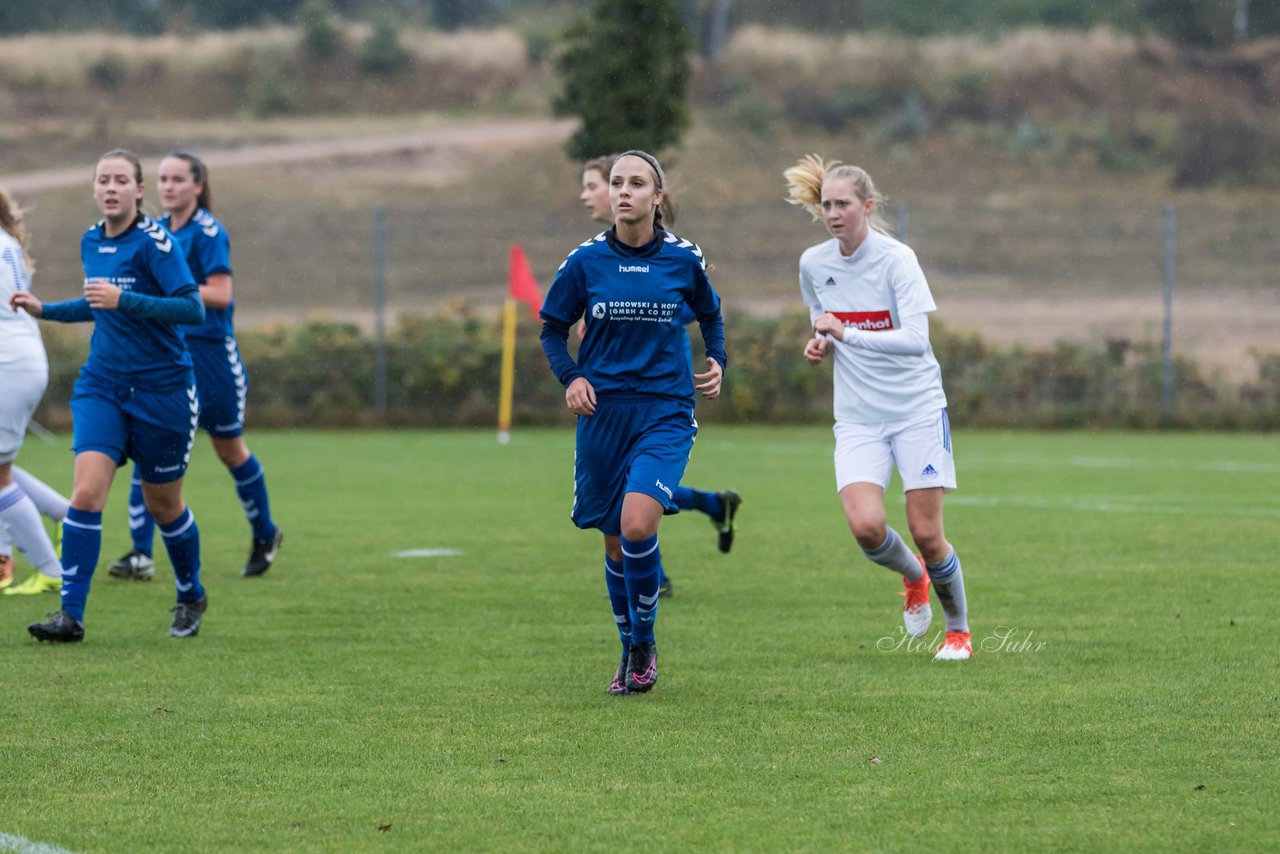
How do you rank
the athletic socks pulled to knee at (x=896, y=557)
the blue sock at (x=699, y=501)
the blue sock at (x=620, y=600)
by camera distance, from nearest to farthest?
the blue sock at (x=620, y=600), the athletic socks pulled to knee at (x=896, y=557), the blue sock at (x=699, y=501)

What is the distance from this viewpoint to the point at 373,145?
45062 mm

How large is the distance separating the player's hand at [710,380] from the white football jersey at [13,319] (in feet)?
10.9

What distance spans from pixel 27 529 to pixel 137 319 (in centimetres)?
175

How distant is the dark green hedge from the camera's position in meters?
21.4

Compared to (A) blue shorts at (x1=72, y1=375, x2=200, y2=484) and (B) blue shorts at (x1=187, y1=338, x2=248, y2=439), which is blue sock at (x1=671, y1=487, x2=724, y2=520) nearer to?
(B) blue shorts at (x1=187, y1=338, x2=248, y2=439)

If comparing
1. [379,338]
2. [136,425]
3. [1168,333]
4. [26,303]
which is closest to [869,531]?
[136,425]

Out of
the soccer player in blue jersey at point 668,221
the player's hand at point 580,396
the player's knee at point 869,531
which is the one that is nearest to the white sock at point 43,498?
the soccer player in blue jersey at point 668,221

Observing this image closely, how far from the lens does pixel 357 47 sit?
175 feet

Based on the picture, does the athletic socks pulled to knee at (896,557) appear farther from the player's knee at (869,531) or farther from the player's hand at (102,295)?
the player's hand at (102,295)

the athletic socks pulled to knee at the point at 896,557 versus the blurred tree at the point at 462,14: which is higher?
the blurred tree at the point at 462,14

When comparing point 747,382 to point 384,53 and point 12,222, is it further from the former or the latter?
point 384,53

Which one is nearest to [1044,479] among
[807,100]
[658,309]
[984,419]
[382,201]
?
[984,419]

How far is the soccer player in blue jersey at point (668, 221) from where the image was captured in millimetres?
8594

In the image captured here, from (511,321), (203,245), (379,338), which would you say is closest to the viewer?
(203,245)
